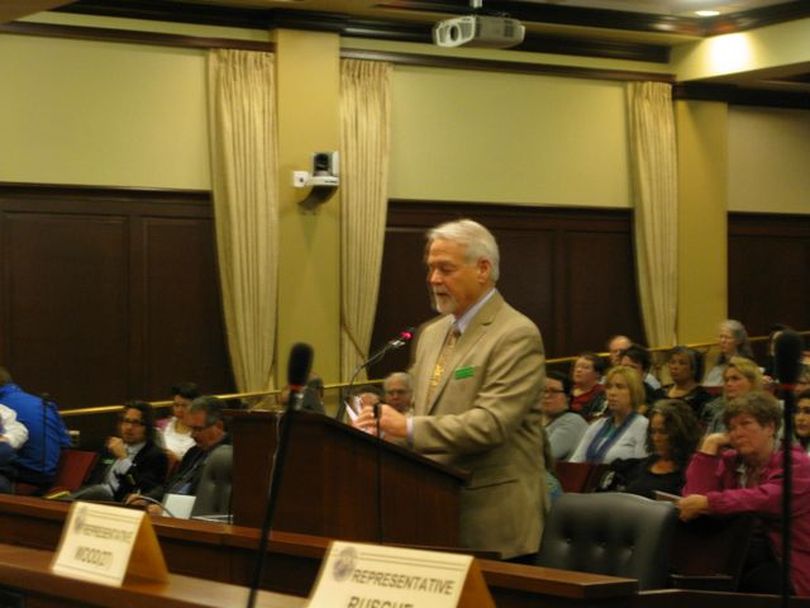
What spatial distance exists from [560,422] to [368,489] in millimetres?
4328

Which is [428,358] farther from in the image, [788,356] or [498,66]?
[498,66]

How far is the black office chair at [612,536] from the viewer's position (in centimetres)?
368

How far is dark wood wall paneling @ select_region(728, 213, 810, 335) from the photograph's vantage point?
13945 mm

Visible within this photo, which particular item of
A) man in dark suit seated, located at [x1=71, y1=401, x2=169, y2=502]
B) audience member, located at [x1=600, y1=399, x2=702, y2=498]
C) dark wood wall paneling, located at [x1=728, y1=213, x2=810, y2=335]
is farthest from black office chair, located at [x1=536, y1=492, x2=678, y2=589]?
dark wood wall paneling, located at [x1=728, y1=213, x2=810, y2=335]

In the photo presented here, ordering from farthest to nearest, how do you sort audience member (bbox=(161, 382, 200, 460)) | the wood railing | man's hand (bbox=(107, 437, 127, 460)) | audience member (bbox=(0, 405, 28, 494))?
1. the wood railing
2. audience member (bbox=(161, 382, 200, 460))
3. audience member (bbox=(0, 405, 28, 494))
4. man's hand (bbox=(107, 437, 127, 460))

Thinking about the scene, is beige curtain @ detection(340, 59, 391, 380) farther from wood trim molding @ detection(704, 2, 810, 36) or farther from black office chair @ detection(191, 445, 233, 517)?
black office chair @ detection(191, 445, 233, 517)

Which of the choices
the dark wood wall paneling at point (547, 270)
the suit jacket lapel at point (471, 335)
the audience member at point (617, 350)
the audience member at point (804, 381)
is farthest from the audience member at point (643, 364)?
the suit jacket lapel at point (471, 335)

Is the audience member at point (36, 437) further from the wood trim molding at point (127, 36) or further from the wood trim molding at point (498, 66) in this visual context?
the wood trim molding at point (498, 66)

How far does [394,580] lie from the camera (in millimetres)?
2303

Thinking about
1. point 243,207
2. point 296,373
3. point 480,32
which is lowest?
point 296,373

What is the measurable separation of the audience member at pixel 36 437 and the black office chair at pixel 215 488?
3321 mm

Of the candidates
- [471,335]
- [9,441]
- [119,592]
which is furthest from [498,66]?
[119,592]

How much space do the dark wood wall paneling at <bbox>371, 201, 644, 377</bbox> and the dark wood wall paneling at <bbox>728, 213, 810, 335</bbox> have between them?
121 centimetres

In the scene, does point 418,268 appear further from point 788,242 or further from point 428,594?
point 428,594
